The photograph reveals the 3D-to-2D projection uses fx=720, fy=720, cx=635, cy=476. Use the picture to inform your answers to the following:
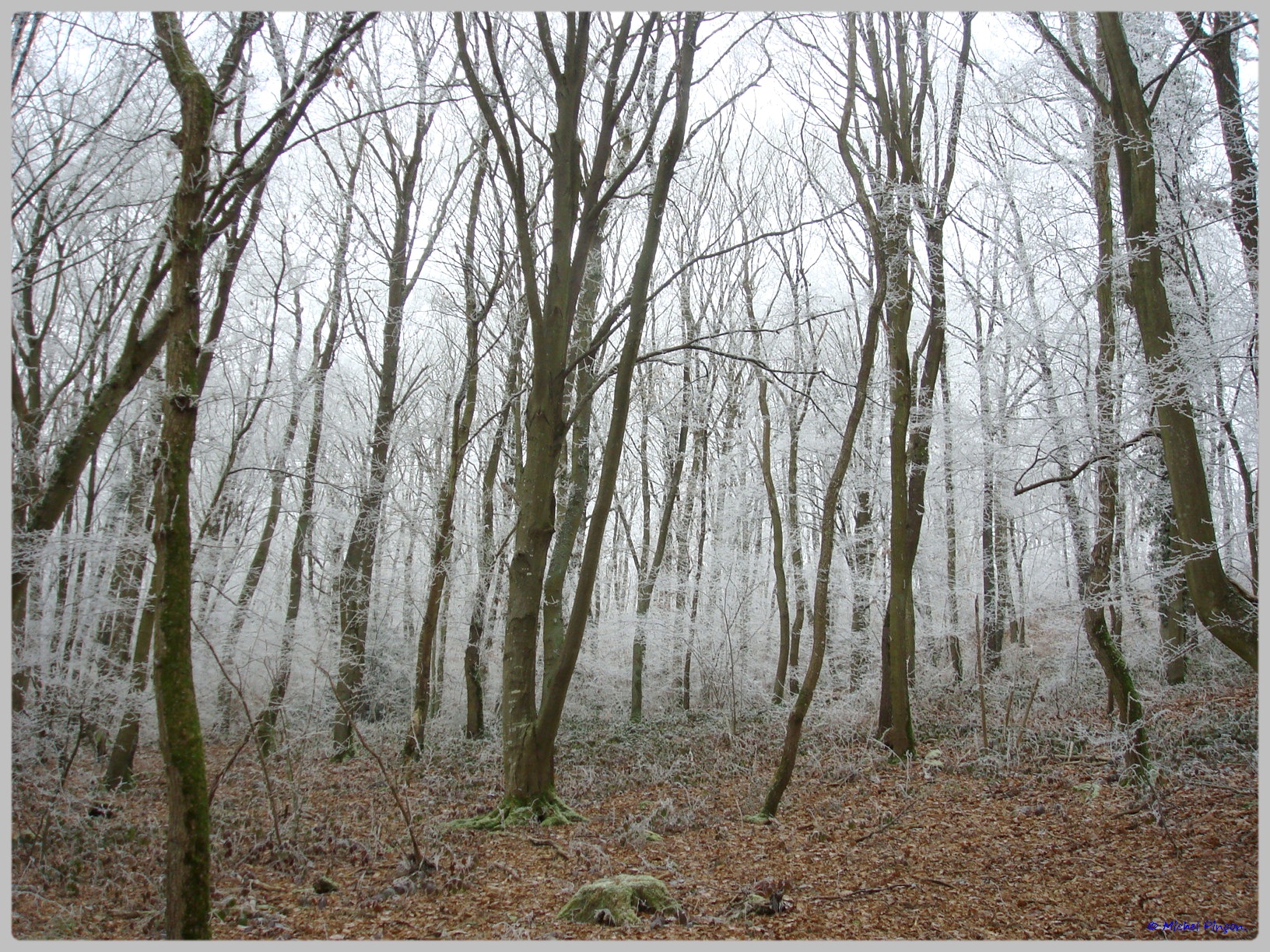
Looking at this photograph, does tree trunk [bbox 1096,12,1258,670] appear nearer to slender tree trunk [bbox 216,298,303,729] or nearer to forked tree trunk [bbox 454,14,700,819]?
forked tree trunk [bbox 454,14,700,819]

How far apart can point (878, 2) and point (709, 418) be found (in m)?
12.2

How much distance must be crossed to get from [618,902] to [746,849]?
164 centimetres

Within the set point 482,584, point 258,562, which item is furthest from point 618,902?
point 258,562

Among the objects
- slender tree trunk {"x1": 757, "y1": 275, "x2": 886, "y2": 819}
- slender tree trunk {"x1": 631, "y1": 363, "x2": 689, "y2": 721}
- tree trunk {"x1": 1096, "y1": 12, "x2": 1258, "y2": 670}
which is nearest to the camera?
tree trunk {"x1": 1096, "y1": 12, "x2": 1258, "y2": 670}

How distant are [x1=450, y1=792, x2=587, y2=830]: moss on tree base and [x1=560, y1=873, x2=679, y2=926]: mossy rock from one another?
1774 millimetres

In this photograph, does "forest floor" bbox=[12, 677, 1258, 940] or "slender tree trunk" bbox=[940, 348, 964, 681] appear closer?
"forest floor" bbox=[12, 677, 1258, 940]

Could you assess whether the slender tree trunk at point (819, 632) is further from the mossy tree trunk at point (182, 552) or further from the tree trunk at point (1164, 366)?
the mossy tree trunk at point (182, 552)

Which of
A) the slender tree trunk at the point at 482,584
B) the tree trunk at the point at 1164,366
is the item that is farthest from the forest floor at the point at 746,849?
the slender tree trunk at the point at 482,584

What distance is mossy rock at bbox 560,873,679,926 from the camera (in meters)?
3.71

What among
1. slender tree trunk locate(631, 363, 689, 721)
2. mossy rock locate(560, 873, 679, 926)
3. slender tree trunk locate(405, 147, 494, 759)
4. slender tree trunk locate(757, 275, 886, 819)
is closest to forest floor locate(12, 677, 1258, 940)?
mossy rock locate(560, 873, 679, 926)

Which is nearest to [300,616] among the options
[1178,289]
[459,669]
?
[459,669]

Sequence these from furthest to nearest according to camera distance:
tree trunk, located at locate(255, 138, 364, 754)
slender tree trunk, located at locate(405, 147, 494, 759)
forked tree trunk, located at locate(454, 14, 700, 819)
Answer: tree trunk, located at locate(255, 138, 364, 754) < slender tree trunk, located at locate(405, 147, 494, 759) < forked tree trunk, located at locate(454, 14, 700, 819)

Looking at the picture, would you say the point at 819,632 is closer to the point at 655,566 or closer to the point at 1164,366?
the point at 1164,366

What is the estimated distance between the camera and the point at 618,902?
12.4 feet
